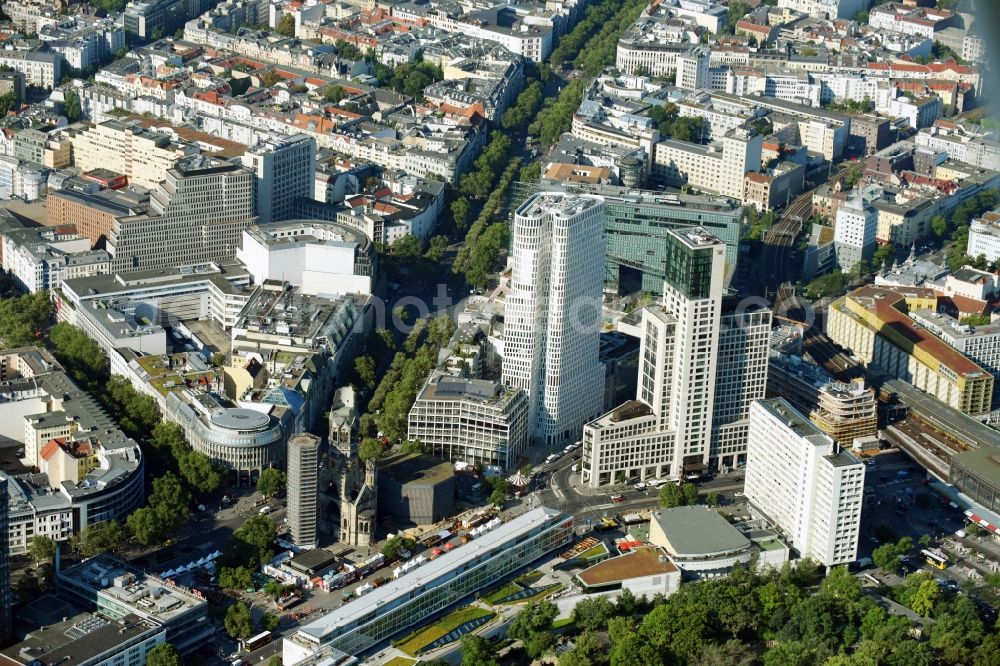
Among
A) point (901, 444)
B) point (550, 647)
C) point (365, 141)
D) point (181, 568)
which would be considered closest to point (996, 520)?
point (901, 444)

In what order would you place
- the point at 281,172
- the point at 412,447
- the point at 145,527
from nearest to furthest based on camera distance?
the point at 145,527 → the point at 412,447 → the point at 281,172

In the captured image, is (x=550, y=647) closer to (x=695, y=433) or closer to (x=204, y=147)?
(x=695, y=433)

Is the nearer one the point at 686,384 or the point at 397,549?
the point at 397,549

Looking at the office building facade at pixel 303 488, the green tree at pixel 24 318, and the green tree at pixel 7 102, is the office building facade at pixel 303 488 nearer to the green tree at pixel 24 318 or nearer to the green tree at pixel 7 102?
the green tree at pixel 24 318

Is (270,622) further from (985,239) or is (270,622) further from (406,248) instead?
(985,239)

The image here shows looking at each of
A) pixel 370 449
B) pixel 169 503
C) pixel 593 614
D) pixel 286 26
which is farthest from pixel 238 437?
pixel 286 26
